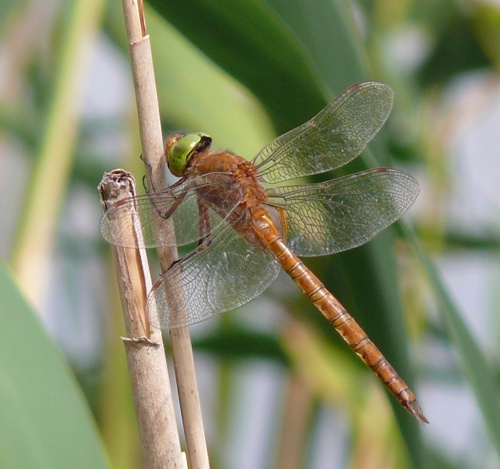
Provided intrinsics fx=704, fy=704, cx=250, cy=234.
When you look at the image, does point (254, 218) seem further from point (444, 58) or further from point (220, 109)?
point (444, 58)

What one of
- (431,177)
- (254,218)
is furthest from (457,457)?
(254,218)

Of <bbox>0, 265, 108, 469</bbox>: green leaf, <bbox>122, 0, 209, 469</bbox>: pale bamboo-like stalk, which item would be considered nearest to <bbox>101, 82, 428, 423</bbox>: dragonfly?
<bbox>122, 0, 209, 469</bbox>: pale bamboo-like stalk

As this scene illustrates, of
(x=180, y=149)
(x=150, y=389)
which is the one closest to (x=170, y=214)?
(x=180, y=149)

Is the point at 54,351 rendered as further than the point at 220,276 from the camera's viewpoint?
No

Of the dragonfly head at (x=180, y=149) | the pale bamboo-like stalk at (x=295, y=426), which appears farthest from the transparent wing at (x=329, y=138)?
the pale bamboo-like stalk at (x=295, y=426)

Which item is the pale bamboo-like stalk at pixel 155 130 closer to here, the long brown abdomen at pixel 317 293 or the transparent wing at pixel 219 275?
the transparent wing at pixel 219 275

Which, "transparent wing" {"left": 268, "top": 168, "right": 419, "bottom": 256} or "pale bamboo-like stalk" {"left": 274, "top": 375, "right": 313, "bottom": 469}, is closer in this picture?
"transparent wing" {"left": 268, "top": 168, "right": 419, "bottom": 256}

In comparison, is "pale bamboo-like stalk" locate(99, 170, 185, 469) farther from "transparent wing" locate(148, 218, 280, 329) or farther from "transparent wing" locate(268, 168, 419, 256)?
"transparent wing" locate(268, 168, 419, 256)
